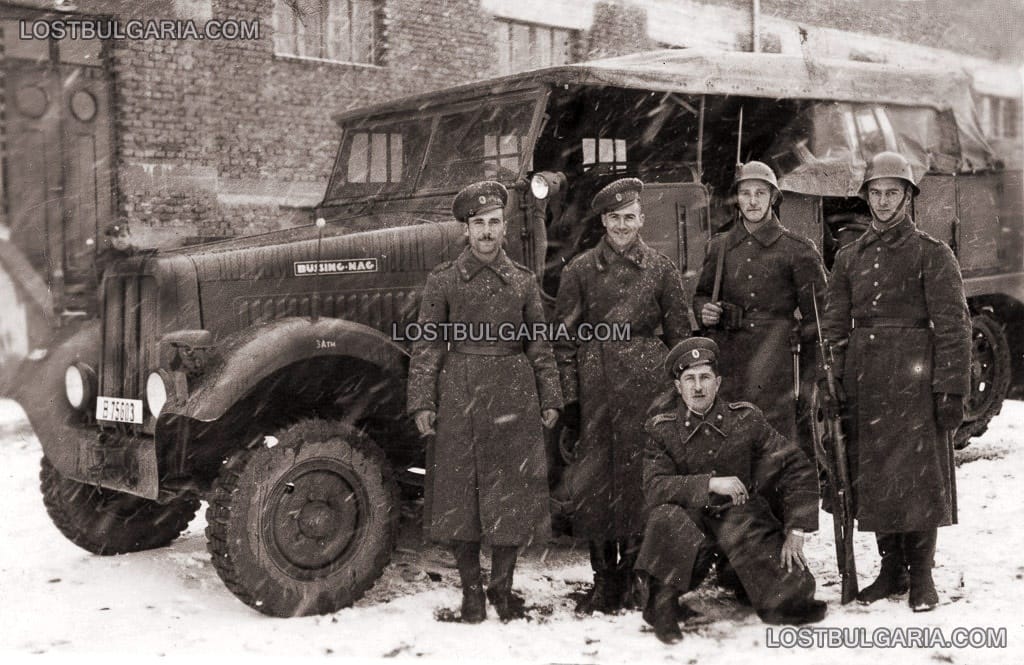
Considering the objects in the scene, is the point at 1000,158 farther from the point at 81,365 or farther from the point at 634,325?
the point at 81,365

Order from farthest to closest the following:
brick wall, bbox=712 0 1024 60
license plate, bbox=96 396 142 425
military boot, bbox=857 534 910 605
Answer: brick wall, bbox=712 0 1024 60 < license plate, bbox=96 396 142 425 < military boot, bbox=857 534 910 605

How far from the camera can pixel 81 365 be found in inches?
194

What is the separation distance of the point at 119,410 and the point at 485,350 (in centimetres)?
163

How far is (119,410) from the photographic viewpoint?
4.69m

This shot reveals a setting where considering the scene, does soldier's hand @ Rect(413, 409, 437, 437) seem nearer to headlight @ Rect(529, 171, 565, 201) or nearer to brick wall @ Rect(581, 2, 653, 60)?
headlight @ Rect(529, 171, 565, 201)

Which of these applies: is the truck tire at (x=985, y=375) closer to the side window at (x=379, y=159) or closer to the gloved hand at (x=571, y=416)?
the gloved hand at (x=571, y=416)

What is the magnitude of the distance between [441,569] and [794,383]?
1845 mm

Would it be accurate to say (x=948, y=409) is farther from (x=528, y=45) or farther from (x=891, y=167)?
(x=528, y=45)

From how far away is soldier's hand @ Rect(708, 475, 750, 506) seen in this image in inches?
155

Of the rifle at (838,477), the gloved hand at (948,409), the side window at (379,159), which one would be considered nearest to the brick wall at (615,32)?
the side window at (379,159)

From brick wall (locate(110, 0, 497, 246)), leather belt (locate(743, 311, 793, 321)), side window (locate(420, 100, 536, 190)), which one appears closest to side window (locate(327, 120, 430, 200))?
side window (locate(420, 100, 536, 190))

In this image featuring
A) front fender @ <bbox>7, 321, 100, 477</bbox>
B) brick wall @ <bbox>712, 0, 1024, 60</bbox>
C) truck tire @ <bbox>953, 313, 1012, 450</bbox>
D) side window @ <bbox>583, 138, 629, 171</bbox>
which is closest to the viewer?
front fender @ <bbox>7, 321, 100, 477</bbox>

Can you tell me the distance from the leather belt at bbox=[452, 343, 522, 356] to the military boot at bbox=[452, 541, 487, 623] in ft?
2.41

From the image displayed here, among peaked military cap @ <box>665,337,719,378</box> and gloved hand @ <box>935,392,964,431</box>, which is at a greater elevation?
peaked military cap @ <box>665,337,719,378</box>
